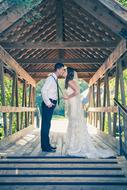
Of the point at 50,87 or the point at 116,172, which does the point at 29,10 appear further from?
the point at 116,172

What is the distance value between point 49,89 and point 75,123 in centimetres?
109

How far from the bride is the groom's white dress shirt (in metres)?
0.46

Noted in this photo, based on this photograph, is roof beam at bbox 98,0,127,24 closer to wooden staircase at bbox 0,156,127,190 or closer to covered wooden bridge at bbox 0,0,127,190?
covered wooden bridge at bbox 0,0,127,190

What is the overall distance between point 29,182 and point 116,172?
4.83ft

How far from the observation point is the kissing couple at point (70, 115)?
7.41 m

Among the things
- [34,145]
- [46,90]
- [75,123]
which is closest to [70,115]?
[75,123]

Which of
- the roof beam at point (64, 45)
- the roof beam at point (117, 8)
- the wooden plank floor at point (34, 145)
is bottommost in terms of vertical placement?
the wooden plank floor at point (34, 145)

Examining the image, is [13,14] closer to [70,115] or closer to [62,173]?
[70,115]

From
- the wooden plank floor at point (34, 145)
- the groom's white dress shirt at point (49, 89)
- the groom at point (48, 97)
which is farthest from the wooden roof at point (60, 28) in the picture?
the wooden plank floor at point (34, 145)

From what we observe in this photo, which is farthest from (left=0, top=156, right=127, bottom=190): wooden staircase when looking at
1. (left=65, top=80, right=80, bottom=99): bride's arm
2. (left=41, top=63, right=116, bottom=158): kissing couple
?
(left=65, top=80, right=80, bottom=99): bride's arm

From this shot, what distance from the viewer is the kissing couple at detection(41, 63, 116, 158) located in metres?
7.41

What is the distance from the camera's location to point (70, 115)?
804cm

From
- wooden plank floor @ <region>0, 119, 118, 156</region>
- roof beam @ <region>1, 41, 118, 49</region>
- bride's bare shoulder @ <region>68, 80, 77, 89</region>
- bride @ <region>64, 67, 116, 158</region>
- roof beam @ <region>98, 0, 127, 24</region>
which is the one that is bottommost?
wooden plank floor @ <region>0, 119, 118, 156</region>

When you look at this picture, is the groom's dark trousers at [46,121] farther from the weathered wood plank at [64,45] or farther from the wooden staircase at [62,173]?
the weathered wood plank at [64,45]
